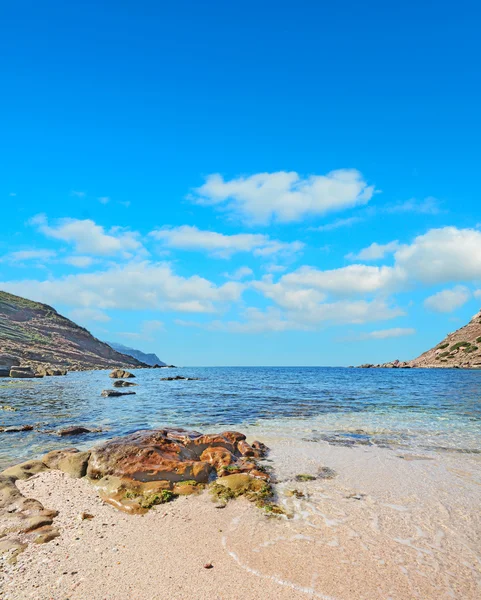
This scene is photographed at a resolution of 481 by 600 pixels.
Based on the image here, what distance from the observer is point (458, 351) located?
127812 mm

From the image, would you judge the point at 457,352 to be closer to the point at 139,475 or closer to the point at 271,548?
the point at 139,475

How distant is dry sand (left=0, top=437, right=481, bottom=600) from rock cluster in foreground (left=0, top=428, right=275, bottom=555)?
36 cm

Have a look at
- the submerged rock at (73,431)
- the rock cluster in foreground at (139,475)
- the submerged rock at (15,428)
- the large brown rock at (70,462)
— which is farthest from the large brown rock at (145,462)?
the submerged rock at (15,428)

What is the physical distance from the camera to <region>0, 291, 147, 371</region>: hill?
96.8 metres

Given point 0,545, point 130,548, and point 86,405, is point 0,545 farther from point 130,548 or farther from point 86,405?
point 86,405

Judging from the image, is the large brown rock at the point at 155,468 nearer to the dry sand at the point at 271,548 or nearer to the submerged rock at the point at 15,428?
the dry sand at the point at 271,548

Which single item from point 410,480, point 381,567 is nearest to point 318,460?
point 410,480

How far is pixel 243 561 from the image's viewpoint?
5.87 metres

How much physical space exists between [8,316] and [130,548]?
136 m

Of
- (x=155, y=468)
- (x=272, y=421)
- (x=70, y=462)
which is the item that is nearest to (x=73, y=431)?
(x=70, y=462)

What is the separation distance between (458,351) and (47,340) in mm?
139141

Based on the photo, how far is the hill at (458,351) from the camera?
384 ft

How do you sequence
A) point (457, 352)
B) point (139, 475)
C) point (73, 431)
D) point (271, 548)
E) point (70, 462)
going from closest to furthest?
point (271, 548), point (139, 475), point (70, 462), point (73, 431), point (457, 352)

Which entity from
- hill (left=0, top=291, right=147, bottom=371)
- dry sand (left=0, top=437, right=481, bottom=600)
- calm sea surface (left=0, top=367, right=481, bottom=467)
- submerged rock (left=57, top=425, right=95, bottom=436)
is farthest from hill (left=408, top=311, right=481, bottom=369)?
dry sand (left=0, top=437, right=481, bottom=600)
